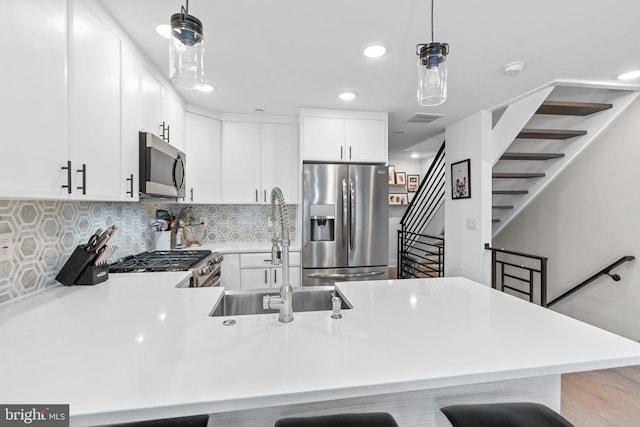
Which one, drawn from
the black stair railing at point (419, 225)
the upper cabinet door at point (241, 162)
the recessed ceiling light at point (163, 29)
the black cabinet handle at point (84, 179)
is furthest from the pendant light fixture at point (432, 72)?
the black stair railing at point (419, 225)

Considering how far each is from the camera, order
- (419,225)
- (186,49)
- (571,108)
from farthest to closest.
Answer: (419,225) → (571,108) → (186,49)

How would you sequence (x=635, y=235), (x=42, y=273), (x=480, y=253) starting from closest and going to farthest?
(x=42, y=273)
(x=635, y=235)
(x=480, y=253)

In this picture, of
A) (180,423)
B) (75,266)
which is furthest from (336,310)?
(75,266)

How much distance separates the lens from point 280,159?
134 inches

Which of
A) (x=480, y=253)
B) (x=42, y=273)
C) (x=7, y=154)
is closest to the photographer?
(x=7, y=154)

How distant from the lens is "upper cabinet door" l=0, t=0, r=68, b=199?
96cm

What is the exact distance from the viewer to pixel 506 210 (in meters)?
3.90

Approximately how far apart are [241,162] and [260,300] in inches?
83.9

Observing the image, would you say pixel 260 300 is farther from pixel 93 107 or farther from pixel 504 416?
pixel 93 107

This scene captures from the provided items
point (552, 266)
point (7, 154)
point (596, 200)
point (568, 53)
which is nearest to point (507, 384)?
point (7, 154)

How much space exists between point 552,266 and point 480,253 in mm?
1485

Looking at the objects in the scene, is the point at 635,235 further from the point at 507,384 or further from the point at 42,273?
the point at 42,273

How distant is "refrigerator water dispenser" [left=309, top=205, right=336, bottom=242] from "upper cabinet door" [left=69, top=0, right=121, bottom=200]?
70.0 inches

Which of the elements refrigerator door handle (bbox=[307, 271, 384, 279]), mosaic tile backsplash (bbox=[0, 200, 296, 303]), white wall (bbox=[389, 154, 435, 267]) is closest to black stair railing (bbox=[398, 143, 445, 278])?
white wall (bbox=[389, 154, 435, 267])
